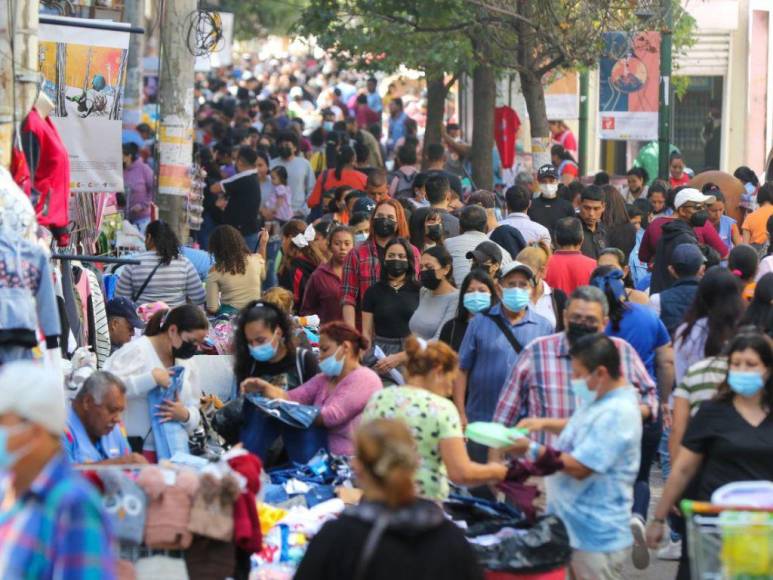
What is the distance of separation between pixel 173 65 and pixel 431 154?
13.0ft

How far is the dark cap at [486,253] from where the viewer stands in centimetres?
1090

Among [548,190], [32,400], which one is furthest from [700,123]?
[32,400]

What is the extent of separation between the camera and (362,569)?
5.04 metres

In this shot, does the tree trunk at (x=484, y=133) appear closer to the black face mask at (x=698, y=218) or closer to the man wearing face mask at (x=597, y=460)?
the black face mask at (x=698, y=218)

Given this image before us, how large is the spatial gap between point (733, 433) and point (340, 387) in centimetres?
225

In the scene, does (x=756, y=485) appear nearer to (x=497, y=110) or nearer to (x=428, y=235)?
(x=428, y=235)

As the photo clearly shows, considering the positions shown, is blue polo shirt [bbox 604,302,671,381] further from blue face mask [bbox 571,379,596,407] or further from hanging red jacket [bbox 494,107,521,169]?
hanging red jacket [bbox 494,107,521,169]

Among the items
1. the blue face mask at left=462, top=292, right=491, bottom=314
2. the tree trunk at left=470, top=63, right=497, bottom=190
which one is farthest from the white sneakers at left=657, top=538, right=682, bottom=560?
the tree trunk at left=470, top=63, right=497, bottom=190

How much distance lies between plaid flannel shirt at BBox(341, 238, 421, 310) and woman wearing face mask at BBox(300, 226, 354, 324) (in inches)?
19.0

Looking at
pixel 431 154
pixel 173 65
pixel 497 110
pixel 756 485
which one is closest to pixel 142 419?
pixel 756 485

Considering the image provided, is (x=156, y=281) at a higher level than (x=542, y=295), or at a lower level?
lower

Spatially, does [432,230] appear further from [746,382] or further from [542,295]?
[746,382]

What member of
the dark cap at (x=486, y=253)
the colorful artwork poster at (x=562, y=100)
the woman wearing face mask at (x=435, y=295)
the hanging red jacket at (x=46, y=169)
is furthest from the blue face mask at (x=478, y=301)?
the colorful artwork poster at (x=562, y=100)

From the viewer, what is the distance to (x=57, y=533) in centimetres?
487
